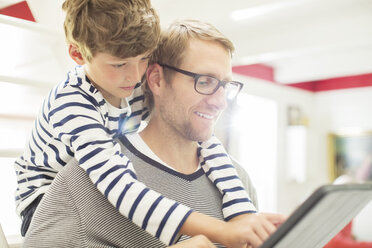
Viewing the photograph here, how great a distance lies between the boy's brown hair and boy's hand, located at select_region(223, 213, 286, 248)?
43cm

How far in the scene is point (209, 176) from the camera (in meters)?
1.09

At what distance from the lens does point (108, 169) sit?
855 mm

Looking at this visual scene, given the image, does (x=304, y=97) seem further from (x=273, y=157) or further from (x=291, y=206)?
(x=291, y=206)

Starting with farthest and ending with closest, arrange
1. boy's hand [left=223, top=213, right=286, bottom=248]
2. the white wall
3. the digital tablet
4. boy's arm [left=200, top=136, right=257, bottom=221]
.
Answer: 1. the white wall
2. boy's arm [left=200, top=136, right=257, bottom=221]
3. boy's hand [left=223, top=213, right=286, bottom=248]
4. the digital tablet

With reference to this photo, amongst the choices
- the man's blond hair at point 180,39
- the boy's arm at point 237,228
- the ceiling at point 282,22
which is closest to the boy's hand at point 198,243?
the boy's arm at point 237,228

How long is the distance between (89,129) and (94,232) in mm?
216

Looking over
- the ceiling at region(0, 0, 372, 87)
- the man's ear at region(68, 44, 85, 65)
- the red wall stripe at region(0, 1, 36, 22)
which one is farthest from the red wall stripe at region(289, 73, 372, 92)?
the man's ear at region(68, 44, 85, 65)

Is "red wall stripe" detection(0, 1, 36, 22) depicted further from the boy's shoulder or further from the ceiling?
the boy's shoulder

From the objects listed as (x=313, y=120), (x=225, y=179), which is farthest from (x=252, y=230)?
(x=313, y=120)

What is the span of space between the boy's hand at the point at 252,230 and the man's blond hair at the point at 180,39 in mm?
462

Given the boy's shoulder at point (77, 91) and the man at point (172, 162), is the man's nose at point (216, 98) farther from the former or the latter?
the boy's shoulder at point (77, 91)

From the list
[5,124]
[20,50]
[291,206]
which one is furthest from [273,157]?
[20,50]

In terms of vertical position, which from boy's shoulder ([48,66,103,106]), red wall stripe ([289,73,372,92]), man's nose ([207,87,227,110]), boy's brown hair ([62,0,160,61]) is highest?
boy's brown hair ([62,0,160,61])

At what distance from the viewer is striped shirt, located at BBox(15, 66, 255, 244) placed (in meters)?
0.83
